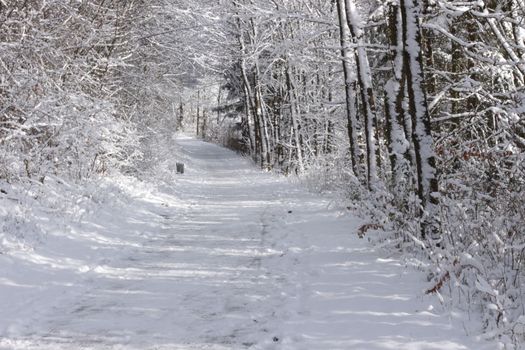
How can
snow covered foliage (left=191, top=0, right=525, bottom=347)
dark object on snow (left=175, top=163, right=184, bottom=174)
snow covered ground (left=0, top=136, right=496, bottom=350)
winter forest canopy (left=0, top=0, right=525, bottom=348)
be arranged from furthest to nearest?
1. dark object on snow (left=175, top=163, right=184, bottom=174)
2. winter forest canopy (left=0, top=0, right=525, bottom=348)
3. snow covered foliage (left=191, top=0, right=525, bottom=347)
4. snow covered ground (left=0, top=136, right=496, bottom=350)

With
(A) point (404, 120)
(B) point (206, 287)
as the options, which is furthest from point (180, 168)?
(B) point (206, 287)

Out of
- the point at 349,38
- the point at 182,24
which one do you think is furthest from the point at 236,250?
the point at 182,24

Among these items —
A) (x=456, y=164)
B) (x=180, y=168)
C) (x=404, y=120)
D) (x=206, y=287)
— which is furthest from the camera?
(x=180, y=168)

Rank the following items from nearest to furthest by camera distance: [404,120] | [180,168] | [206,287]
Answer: [206,287] < [404,120] < [180,168]

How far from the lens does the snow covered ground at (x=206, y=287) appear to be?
4285mm

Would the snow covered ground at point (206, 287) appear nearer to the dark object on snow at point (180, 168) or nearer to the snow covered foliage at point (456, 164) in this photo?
the snow covered foliage at point (456, 164)

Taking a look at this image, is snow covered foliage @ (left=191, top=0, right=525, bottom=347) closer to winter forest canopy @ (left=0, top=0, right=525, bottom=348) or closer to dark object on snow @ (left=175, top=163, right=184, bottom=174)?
winter forest canopy @ (left=0, top=0, right=525, bottom=348)

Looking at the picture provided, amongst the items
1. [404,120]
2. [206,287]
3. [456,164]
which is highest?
[404,120]

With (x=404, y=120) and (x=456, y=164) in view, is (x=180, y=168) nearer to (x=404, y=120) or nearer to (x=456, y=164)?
(x=456, y=164)

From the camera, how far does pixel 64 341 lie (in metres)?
4.23

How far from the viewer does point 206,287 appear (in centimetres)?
587

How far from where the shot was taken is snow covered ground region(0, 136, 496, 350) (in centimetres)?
429

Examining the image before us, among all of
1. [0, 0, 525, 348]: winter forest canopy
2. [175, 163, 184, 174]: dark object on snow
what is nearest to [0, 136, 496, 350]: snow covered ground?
[0, 0, 525, 348]: winter forest canopy

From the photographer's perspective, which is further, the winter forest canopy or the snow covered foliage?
the winter forest canopy
